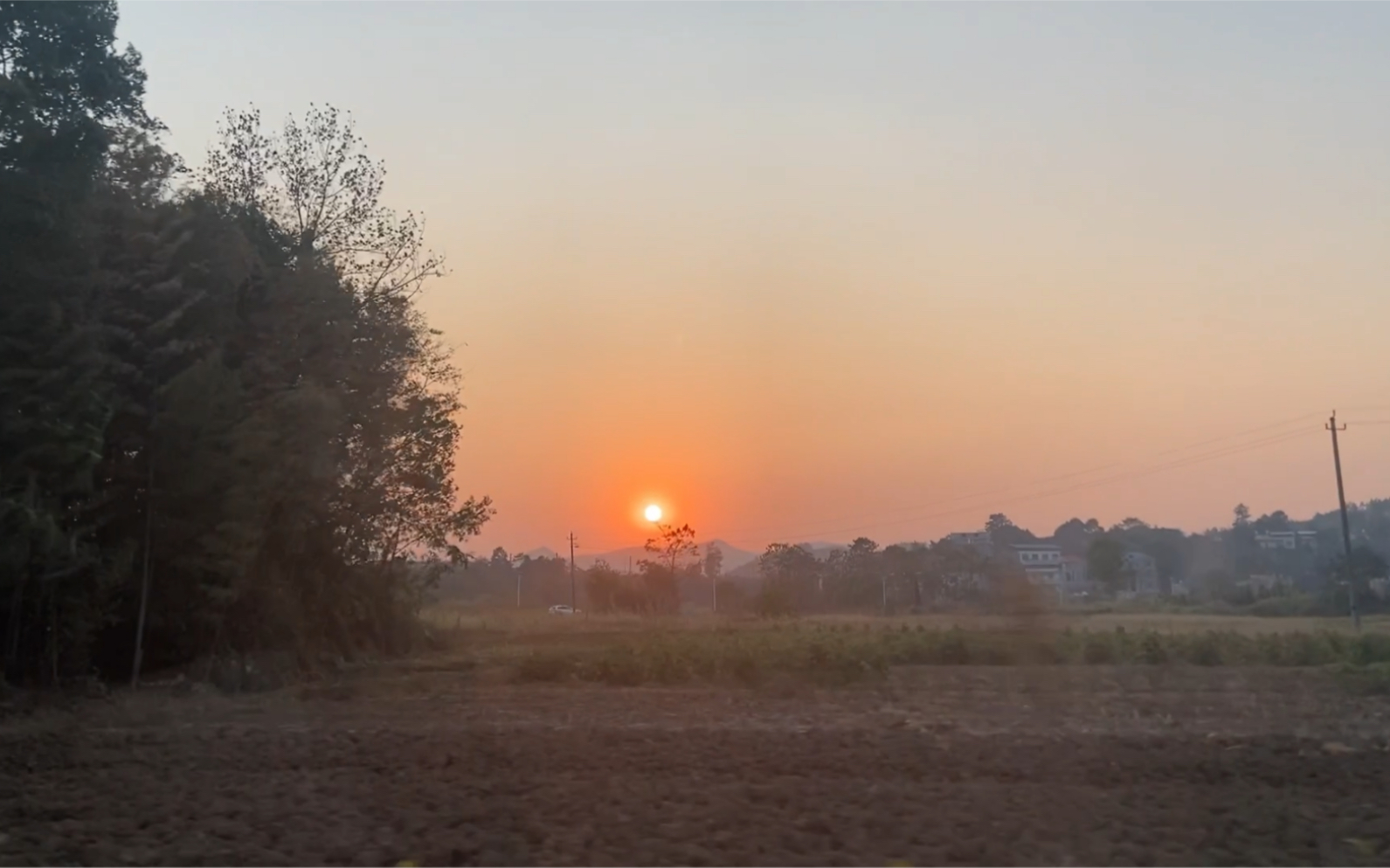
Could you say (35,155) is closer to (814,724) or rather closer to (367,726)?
(367,726)

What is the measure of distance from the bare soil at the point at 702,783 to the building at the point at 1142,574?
792 inches

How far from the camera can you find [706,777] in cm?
1119

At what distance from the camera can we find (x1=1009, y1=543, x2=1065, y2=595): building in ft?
69.4

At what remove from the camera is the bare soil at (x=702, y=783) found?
842 centimetres

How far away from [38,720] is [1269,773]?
1558 centimetres

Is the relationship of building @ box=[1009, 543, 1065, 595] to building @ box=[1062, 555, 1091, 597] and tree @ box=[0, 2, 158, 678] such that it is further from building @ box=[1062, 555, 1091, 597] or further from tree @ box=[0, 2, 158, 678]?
tree @ box=[0, 2, 158, 678]

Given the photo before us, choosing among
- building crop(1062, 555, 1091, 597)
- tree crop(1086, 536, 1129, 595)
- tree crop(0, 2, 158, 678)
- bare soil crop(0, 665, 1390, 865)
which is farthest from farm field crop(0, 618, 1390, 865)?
tree crop(1086, 536, 1129, 595)

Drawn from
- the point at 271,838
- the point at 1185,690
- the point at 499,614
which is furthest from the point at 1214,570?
the point at 271,838

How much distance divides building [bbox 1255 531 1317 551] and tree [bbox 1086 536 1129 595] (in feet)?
38.0

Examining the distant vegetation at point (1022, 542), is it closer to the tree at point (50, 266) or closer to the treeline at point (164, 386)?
the treeline at point (164, 386)

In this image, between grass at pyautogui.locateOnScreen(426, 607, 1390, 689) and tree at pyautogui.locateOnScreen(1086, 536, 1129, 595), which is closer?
grass at pyautogui.locateOnScreen(426, 607, 1390, 689)

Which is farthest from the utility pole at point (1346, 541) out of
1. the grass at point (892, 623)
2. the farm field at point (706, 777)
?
the farm field at point (706, 777)

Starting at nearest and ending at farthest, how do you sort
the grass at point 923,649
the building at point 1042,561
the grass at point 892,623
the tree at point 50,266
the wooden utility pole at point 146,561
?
the tree at point 50,266
the building at point 1042,561
the wooden utility pole at point 146,561
the grass at point 923,649
the grass at point 892,623

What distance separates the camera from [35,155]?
1834 cm
